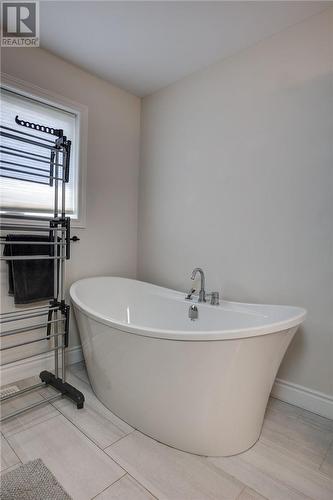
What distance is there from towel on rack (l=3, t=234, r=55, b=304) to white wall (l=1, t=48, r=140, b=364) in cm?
28

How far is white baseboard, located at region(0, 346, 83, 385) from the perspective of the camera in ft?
6.70

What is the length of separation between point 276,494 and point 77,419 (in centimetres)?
114

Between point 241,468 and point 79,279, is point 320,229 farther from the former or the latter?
point 79,279

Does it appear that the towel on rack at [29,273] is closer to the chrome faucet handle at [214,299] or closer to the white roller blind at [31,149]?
the white roller blind at [31,149]

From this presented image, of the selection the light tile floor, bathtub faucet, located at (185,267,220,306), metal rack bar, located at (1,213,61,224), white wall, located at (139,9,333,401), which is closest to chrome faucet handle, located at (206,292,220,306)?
bathtub faucet, located at (185,267,220,306)

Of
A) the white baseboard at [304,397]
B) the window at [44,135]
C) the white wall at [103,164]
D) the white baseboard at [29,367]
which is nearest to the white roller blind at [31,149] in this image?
the window at [44,135]

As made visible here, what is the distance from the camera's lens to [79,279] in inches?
97.9

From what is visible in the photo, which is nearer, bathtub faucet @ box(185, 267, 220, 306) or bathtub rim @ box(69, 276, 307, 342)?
bathtub rim @ box(69, 276, 307, 342)

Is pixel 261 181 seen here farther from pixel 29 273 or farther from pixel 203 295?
pixel 29 273

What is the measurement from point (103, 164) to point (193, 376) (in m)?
2.10

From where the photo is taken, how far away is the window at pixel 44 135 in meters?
2.07

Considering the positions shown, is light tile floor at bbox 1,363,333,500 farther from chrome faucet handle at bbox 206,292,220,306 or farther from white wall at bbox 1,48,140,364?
white wall at bbox 1,48,140,364

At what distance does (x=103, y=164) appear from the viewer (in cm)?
263

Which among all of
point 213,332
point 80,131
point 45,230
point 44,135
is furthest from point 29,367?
point 80,131
